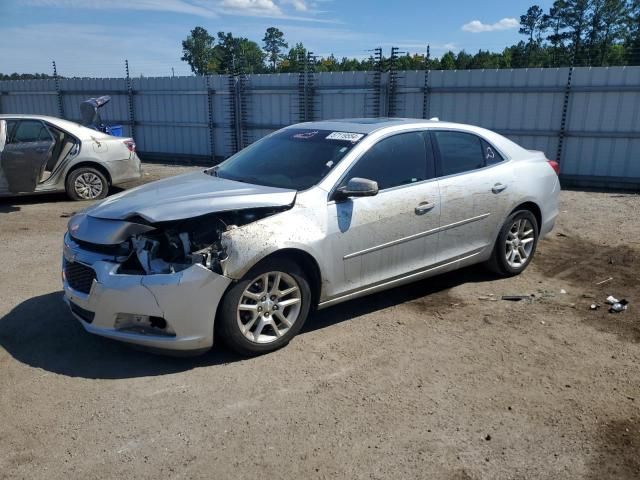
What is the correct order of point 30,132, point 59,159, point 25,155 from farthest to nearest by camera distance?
point 59,159 < point 30,132 < point 25,155

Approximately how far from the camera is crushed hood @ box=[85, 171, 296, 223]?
3.87m

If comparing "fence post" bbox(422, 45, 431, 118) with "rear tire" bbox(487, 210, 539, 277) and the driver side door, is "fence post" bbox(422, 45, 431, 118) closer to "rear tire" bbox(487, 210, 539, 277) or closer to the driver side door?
"rear tire" bbox(487, 210, 539, 277)

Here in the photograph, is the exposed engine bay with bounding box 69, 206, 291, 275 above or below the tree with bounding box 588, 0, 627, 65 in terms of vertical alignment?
below

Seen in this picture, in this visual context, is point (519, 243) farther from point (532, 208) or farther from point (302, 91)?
point (302, 91)

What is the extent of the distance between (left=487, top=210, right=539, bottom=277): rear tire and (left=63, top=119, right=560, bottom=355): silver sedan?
79 mm

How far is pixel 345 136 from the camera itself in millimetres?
4773

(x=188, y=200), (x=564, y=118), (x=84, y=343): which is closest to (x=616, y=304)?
(x=188, y=200)

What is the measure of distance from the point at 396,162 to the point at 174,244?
2004mm

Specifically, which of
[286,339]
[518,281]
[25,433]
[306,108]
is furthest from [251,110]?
[25,433]

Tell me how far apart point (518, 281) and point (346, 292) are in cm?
228

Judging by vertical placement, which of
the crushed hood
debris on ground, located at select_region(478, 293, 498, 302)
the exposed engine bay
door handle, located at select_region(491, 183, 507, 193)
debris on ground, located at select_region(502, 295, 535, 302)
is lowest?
debris on ground, located at select_region(478, 293, 498, 302)

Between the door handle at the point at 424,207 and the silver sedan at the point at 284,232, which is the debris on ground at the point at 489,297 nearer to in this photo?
the silver sedan at the point at 284,232

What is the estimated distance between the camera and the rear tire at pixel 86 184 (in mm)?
9766

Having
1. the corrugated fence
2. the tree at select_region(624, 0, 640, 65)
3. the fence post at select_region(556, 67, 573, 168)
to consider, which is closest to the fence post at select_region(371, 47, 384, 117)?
the corrugated fence
